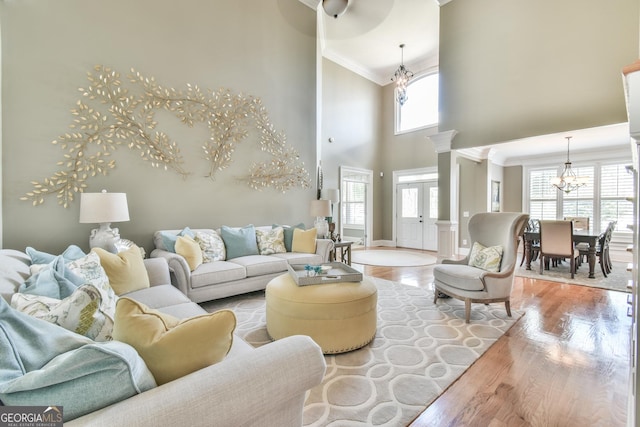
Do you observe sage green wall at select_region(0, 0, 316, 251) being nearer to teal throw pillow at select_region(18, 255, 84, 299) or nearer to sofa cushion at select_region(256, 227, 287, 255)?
sofa cushion at select_region(256, 227, 287, 255)

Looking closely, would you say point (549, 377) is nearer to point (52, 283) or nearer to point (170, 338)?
point (170, 338)

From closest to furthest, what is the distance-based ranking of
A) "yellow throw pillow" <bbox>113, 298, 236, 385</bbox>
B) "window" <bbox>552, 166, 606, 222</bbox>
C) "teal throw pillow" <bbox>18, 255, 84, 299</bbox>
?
1. "yellow throw pillow" <bbox>113, 298, 236, 385</bbox>
2. "teal throw pillow" <bbox>18, 255, 84, 299</bbox>
3. "window" <bbox>552, 166, 606, 222</bbox>

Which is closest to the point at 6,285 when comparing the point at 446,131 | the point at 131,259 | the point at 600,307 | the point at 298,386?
the point at 131,259

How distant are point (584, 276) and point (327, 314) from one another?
4.78 metres

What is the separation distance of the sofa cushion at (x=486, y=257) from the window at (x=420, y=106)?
477 centimetres

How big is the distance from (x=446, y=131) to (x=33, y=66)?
5.90m

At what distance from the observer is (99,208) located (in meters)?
2.63

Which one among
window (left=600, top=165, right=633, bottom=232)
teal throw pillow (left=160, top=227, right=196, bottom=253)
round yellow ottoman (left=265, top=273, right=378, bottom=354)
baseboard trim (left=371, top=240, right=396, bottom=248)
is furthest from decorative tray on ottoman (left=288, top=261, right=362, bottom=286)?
window (left=600, top=165, right=633, bottom=232)

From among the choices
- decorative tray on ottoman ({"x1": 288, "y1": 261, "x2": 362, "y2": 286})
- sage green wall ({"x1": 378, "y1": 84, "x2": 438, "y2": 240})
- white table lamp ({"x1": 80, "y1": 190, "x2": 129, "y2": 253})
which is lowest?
decorative tray on ottoman ({"x1": 288, "y1": 261, "x2": 362, "y2": 286})

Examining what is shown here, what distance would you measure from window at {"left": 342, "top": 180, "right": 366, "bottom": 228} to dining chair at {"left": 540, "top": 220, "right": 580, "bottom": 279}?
4.11 metres

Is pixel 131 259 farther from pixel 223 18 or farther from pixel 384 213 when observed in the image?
pixel 384 213

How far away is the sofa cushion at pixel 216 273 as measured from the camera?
2.99 meters

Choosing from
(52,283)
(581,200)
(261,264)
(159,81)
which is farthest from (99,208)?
(581,200)

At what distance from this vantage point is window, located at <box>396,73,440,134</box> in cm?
716
